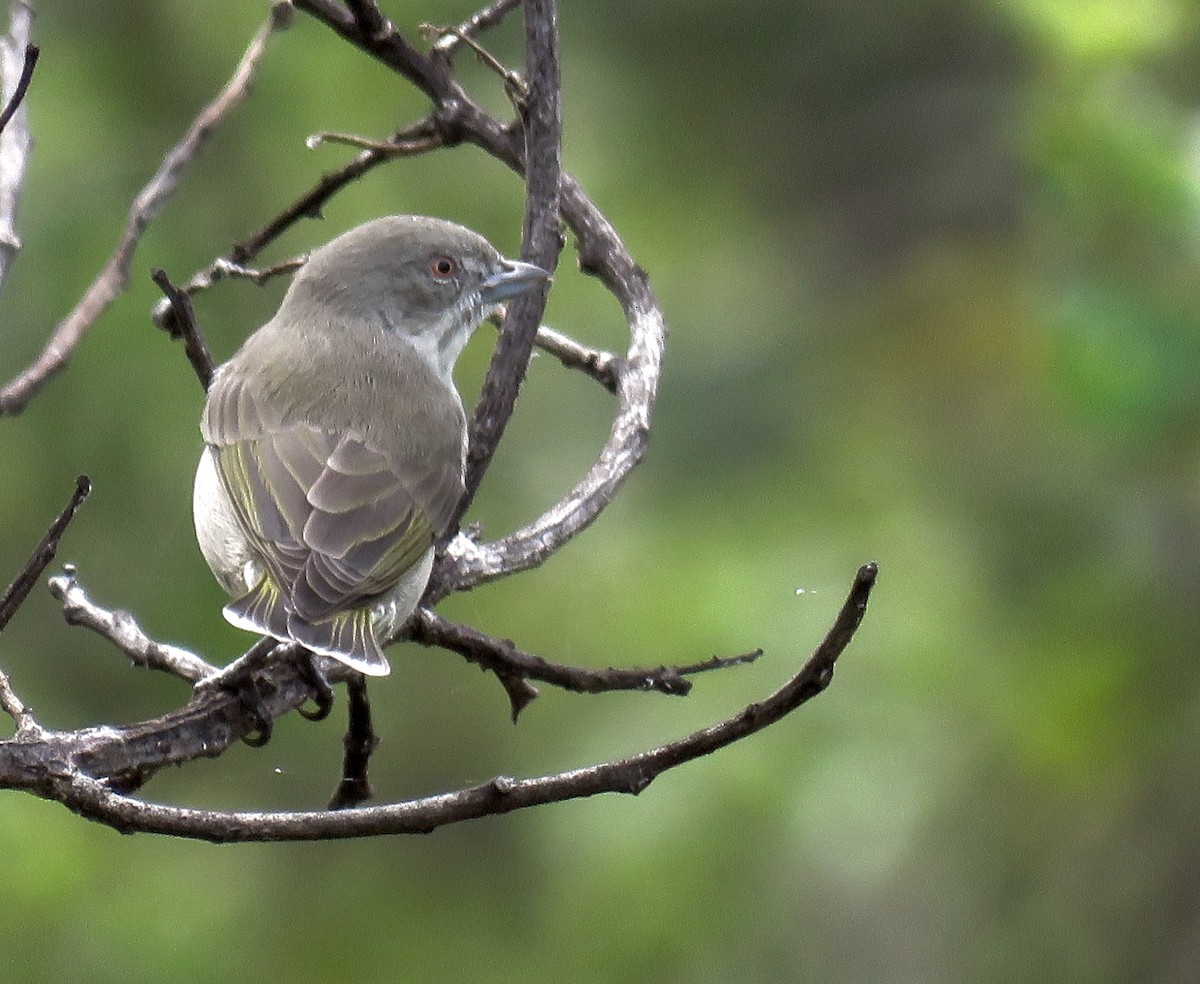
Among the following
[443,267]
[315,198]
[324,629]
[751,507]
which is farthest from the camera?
[751,507]

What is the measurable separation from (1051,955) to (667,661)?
177 cm

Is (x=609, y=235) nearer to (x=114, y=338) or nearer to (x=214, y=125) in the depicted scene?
(x=214, y=125)

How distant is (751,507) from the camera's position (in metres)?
7.68

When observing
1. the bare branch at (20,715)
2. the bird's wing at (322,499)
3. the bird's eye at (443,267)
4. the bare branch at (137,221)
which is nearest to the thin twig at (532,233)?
the bird's wing at (322,499)

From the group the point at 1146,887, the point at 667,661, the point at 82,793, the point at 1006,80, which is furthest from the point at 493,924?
the point at 82,793

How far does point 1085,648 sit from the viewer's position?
6434 millimetres

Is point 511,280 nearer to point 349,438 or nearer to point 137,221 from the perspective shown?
point 349,438

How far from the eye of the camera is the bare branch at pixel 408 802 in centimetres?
236

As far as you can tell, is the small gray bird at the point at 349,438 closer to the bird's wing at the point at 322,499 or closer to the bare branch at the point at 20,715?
the bird's wing at the point at 322,499

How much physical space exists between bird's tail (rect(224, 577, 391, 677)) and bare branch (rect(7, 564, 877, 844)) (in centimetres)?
100

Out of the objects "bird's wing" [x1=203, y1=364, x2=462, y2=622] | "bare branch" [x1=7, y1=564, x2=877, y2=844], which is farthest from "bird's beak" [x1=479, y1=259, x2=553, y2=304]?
"bare branch" [x1=7, y1=564, x2=877, y2=844]

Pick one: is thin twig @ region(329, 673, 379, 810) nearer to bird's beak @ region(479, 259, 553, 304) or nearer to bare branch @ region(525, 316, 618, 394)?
bird's beak @ region(479, 259, 553, 304)

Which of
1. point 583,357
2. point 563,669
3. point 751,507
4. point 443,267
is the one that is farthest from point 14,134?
→ point 751,507

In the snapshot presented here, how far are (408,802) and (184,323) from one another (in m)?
1.59
